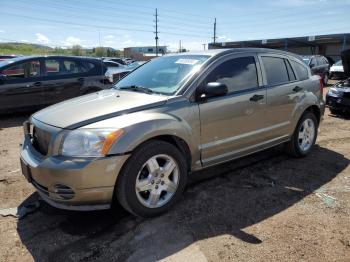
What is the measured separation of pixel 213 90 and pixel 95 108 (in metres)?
1.27

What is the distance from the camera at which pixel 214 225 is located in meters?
3.50

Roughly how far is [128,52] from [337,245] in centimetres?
8148

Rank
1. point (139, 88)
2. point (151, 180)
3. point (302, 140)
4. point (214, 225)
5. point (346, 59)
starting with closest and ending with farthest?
1. point (214, 225)
2. point (151, 180)
3. point (139, 88)
4. point (302, 140)
5. point (346, 59)

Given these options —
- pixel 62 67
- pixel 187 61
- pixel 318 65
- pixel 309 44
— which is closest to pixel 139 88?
pixel 187 61

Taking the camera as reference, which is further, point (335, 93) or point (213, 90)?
point (335, 93)

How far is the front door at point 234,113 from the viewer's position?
4.10 metres

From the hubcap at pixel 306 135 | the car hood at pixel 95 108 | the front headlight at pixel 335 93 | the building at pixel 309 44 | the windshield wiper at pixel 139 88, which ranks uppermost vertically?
the building at pixel 309 44

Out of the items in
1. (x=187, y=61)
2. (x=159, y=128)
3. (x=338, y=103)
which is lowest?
(x=338, y=103)

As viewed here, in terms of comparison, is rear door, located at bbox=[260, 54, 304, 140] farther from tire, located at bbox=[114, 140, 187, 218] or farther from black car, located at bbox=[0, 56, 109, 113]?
black car, located at bbox=[0, 56, 109, 113]

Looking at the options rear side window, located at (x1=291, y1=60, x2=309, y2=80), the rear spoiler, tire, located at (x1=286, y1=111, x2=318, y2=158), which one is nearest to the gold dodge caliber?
tire, located at (x1=286, y1=111, x2=318, y2=158)

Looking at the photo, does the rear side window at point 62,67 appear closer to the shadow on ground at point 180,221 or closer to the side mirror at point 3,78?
the side mirror at point 3,78

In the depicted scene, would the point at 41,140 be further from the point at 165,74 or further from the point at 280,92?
the point at 280,92

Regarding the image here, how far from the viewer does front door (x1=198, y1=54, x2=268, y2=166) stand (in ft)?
13.5

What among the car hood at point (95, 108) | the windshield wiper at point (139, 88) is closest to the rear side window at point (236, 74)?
the windshield wiper at point (139, 88)
